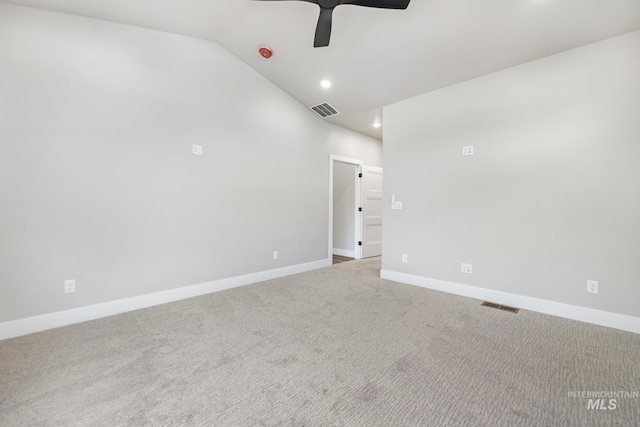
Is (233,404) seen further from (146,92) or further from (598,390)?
(146,92)

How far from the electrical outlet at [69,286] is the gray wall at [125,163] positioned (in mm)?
38

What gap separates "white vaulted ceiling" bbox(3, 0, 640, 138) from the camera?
91.5 inches

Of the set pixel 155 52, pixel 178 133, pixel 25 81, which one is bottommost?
pixel 178 133

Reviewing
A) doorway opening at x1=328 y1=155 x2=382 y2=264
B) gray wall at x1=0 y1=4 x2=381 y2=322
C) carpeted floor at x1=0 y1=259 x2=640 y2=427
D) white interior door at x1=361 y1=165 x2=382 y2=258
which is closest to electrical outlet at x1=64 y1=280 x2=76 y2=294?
gray wall at x1=0 y1=4 x2=381 y2=322

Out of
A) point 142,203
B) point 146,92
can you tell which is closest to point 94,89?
point 146,92

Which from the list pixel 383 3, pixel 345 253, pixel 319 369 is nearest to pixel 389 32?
pixel 383 3

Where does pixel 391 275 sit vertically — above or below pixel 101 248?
below

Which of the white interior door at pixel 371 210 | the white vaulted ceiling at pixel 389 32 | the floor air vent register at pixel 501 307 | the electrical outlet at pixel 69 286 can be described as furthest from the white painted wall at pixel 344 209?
the electrical outlet at pixel 69 286

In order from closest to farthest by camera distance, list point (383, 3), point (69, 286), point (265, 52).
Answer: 1. point (383, 3)
2. point (69, 286)
3. point (265, 52)

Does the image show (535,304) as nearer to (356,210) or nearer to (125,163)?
(356,210)

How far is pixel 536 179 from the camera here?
2801mm

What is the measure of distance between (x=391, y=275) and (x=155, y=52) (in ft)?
13.8

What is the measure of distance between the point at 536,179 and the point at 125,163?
438 centimetres

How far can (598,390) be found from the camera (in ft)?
5.24
